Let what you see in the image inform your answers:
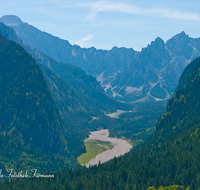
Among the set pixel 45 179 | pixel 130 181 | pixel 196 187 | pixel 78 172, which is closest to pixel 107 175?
pixel 130 181

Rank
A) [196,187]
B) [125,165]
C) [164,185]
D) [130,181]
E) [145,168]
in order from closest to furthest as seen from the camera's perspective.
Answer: [196,187] < [164,185] < [130,181] < [145,168] < [125,165]

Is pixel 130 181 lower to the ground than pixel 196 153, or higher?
lower

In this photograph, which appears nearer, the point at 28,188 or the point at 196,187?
the point at 196,187

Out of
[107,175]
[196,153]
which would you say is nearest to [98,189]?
[107,175]

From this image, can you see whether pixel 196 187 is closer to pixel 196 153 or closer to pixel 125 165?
pixel 196 153

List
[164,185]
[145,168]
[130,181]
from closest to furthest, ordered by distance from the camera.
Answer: [164,185] → [130,181] → [145,168]

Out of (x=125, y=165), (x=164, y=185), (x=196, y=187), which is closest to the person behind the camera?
(x=196, y=187)

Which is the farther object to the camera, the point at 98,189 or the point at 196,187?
the point at 98,189

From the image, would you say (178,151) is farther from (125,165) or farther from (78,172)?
(78,172)

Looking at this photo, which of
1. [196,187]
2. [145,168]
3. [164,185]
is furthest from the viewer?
[145,168]
